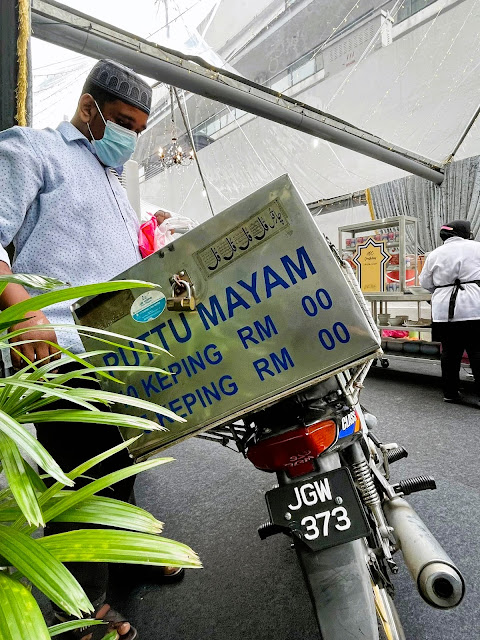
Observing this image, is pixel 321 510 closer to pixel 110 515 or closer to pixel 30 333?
pixel 110 515

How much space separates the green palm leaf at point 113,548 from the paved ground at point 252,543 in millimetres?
826

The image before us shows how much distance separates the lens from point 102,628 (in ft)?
2.85

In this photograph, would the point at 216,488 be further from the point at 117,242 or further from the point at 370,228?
the point at 370,228

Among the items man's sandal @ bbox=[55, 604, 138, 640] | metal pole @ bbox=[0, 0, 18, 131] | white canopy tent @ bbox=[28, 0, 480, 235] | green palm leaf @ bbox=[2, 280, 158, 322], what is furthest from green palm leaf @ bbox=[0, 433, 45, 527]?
white canopy tent @ bbox=[28, 0, 480, 235]

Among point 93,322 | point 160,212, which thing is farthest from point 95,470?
point 160,212

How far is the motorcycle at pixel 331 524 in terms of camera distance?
66 cm

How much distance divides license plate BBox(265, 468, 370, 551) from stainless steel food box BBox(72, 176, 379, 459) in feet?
0.66

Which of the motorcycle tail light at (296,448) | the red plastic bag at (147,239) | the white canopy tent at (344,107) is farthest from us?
the white canopy tent at (344,107)

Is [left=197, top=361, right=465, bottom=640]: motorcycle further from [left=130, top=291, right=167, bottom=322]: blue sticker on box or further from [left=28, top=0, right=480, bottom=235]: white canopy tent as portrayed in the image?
[left=28, top=0, right=480, bottom=235]: white canopy tent

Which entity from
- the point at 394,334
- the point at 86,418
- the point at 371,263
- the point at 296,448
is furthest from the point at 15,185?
the point at 371,263

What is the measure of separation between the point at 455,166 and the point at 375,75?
1594mm

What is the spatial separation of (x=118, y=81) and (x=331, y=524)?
1052mm

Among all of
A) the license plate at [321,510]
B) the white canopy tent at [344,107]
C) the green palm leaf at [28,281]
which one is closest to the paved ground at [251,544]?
the license plate at [321,510]

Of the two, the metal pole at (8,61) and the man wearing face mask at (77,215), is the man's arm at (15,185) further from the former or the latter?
the metal pole at (8,61)
